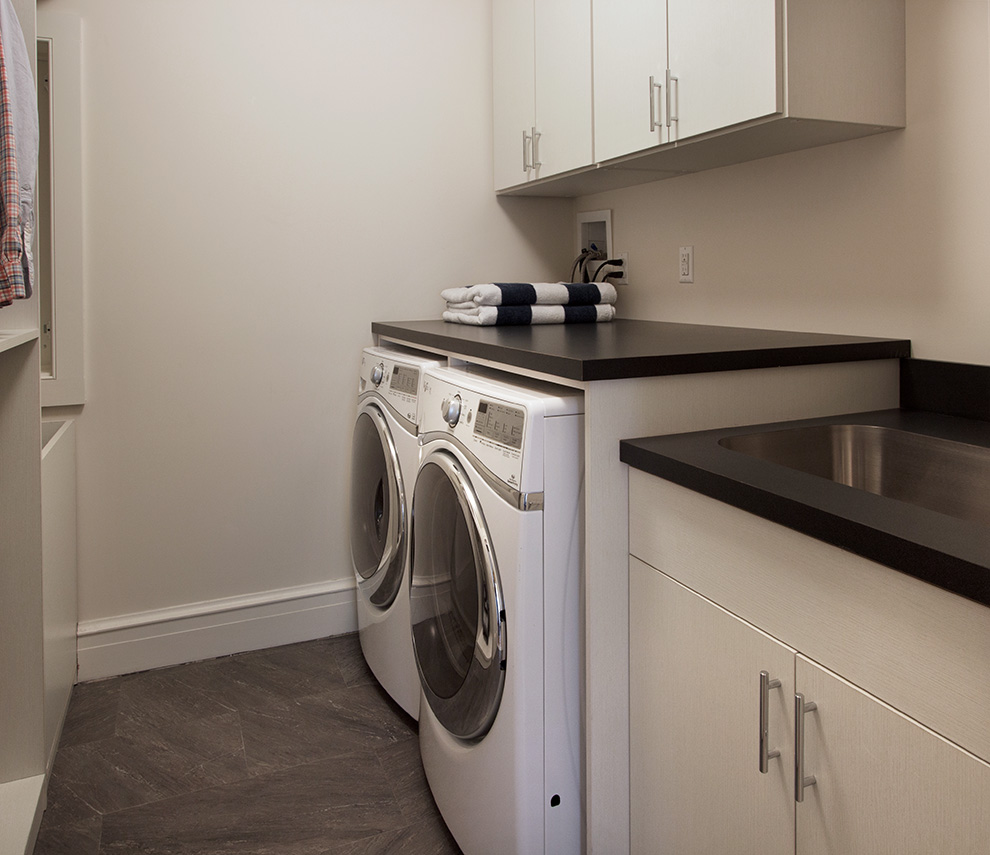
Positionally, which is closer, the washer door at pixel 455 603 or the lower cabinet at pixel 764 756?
the lower cabinet at pixel 764 756

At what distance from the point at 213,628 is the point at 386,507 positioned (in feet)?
2.64

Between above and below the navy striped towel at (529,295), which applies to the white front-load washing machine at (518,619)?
below

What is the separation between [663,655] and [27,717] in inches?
45.2

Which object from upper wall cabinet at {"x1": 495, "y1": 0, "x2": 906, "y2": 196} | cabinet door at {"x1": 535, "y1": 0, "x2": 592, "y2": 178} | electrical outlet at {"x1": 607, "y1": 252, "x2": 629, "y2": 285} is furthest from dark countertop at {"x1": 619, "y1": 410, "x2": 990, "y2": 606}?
electrical outlet at {"x1": 607, "y1": 252, "x2": 629, "y2": 285}

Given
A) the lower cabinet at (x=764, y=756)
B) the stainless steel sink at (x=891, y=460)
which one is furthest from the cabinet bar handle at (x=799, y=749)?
the stainless steel sink at (x=891, y=460)

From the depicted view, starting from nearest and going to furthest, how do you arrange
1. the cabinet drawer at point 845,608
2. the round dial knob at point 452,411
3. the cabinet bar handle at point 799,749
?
the cabinet drawer at point 845,608 → the cabinet bar handle at point 799,749 → the round dial knob at point 452,411

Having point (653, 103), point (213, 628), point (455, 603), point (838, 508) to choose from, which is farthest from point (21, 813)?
point (653, 103)

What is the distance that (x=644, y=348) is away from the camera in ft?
4.97

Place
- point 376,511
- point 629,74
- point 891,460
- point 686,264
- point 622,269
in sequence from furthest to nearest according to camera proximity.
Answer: point 622,269
point 686,264
point 376,511
point 629,74
point 891,460

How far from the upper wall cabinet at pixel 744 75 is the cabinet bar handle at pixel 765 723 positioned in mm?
1020

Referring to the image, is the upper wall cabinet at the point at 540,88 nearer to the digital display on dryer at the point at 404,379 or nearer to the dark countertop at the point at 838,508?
the digital display on dryer at the point at 404,379

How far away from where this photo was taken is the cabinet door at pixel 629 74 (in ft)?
5.81

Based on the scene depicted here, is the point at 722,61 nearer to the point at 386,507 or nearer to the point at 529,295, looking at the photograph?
the point at 529,295

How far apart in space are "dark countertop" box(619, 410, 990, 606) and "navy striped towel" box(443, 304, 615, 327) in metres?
0.88
